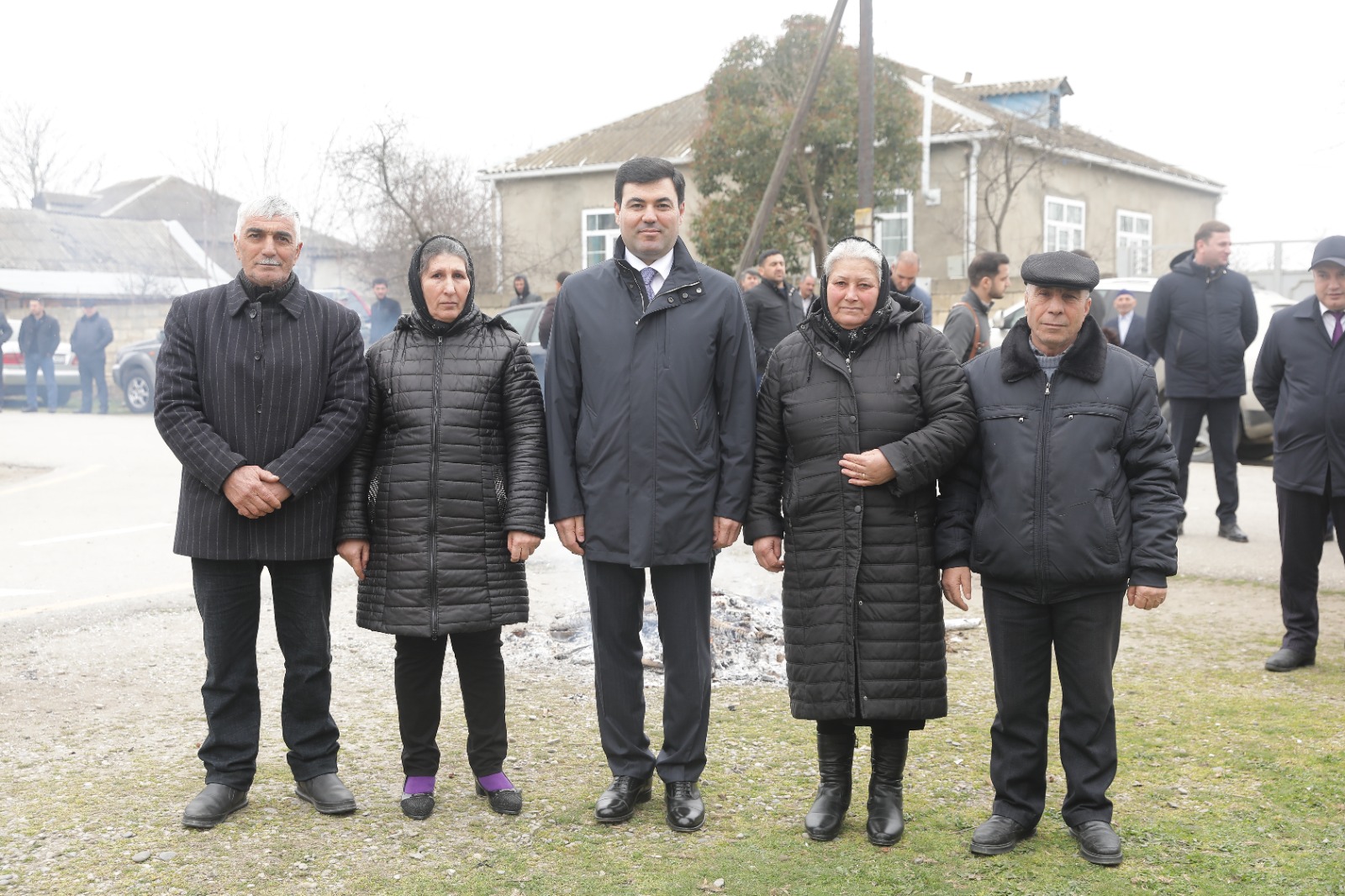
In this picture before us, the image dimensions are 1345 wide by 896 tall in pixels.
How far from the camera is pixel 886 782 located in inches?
169

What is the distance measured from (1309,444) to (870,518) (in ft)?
10.8

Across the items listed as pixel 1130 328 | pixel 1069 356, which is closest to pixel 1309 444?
pixel 1069 356

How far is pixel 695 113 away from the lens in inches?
1220

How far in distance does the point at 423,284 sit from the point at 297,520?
92cm

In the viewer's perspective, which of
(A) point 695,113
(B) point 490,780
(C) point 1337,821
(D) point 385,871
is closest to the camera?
(D) point 385,871

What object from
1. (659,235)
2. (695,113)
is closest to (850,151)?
(695,113)

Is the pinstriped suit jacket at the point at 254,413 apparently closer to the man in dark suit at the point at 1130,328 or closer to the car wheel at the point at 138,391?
the man in dark suit at the point at 1130,328

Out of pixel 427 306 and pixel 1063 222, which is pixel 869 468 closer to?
pixel 427 306

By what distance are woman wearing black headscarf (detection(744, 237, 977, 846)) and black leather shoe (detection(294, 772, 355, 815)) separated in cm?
161

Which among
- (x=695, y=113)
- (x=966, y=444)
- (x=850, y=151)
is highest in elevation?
(x=695, y=113)

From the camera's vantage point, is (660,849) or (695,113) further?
(695,113)

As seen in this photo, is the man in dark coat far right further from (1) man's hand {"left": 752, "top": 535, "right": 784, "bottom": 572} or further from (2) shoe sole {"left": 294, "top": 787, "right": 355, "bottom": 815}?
(2) shoe sole {"left": 294, "top": 787, "right": 355, "bottom": 815}

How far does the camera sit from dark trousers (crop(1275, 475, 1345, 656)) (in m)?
6.38

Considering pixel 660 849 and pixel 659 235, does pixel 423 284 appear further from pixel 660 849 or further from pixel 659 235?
pixel 660 849
